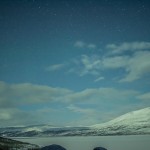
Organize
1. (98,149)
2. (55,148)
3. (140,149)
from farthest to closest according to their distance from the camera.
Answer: (140,149), (98,149), (55,148)

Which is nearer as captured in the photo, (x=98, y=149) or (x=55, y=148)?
(x=55, y=148)

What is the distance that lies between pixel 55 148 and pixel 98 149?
9.24 metres

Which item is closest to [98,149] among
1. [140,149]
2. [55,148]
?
[55,148]

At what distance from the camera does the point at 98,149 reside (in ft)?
177

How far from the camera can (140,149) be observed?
88125 millimetres

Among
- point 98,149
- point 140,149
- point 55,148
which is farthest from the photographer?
point 140,149

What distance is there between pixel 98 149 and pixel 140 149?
126ft

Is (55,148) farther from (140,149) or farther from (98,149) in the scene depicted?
(140,149)

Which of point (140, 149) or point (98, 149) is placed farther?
point (140, 149)

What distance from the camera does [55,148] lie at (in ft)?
161

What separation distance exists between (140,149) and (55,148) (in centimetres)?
4659

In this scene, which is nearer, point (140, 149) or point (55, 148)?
point (55, 148)
